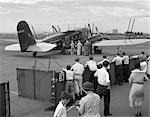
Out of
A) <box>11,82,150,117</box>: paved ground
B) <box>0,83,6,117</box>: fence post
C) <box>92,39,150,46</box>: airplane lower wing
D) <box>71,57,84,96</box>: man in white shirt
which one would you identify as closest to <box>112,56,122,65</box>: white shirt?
<box>11,82,150,117</box>: paved ground

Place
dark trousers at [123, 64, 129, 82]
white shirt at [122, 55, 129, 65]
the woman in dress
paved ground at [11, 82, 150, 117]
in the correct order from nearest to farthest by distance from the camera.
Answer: the woman in dress, paved ground at [11, 82, 150, 117], white shirt at [122, 55, 129, 65], dark trousers at [123, 64, 129, 82]

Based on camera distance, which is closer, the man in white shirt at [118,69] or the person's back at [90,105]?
the person's back at [90,105]

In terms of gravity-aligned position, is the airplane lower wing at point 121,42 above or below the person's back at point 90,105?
below

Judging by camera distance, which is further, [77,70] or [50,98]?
[77,70]

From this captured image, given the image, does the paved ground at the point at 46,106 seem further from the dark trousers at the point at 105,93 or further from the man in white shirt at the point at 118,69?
the man in white shirt at the point at 118,69

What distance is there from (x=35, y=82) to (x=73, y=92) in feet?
4.01

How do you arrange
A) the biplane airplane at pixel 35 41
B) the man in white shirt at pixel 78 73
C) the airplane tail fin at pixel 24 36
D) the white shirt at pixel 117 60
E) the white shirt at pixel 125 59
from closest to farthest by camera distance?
the man in white shirt at pixel 78 73, the white shirt at pixel 117 60, the white shirt at pixel 125 59, the biplane airplane at pixel 35 41, the airplane tail fin at pixel 24 36

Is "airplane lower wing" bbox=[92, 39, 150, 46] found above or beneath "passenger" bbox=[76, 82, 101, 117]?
beneath

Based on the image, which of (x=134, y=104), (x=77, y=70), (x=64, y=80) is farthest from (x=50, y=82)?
(x=134, y=104)

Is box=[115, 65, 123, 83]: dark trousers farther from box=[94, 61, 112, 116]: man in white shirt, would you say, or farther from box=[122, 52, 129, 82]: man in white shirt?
box=[94, 61, 112, 116]: man in white shirt

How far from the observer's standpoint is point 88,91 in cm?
410

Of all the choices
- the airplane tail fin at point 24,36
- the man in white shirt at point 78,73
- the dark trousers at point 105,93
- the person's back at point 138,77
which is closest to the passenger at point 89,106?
the dark trousers at point 105,93

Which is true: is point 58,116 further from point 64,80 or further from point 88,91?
point 64,80

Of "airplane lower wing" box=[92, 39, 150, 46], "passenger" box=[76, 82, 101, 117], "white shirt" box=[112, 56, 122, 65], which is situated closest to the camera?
"passenger" box=[76, 82, 101, 117]
